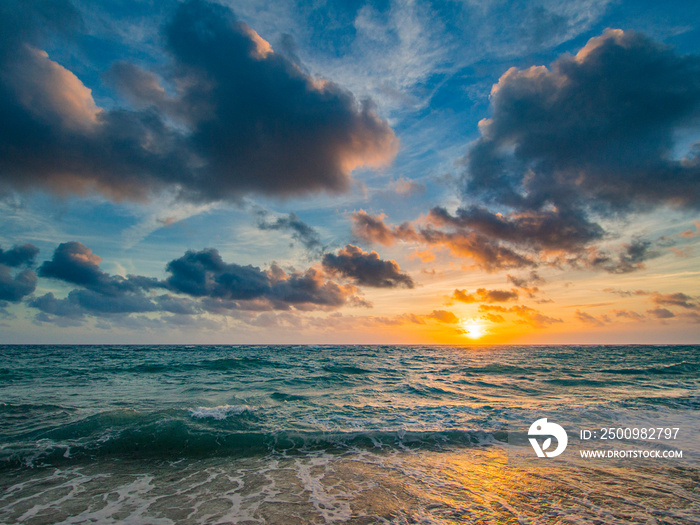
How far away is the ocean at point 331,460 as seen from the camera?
6680 millimetres

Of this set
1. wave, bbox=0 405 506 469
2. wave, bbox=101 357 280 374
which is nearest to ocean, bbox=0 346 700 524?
wave, bbox=0 405 506 469

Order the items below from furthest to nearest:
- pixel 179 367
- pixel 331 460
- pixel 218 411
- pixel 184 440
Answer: pixel 179 367 → pixel 218 411 → pixel 184 440 → pixel 331 460

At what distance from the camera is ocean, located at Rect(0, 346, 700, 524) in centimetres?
668

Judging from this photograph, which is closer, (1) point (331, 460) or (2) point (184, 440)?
(1) point (331, 460)

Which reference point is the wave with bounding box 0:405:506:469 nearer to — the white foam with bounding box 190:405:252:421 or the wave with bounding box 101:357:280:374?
the white foam with bounding box 190:405:252:421

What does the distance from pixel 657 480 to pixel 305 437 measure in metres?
10.3

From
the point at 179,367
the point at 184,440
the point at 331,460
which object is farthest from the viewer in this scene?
the point at 179,367

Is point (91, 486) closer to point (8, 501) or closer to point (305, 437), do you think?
point (8, 501)

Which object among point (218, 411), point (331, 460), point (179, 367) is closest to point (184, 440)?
point (218, 411)

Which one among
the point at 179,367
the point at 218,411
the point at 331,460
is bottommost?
the point at 179,367

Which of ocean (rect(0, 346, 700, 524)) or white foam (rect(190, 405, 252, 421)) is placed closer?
ocean (rect(0, 346, 700, 524))

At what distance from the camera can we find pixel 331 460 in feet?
32.2

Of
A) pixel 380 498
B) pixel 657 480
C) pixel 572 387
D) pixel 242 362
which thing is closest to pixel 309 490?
pixel 380 498

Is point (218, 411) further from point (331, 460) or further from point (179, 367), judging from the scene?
point (179, 367)
